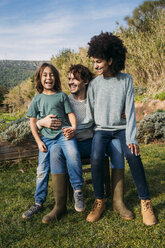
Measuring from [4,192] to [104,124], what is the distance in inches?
72.1

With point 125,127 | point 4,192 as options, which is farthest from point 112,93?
point 4,192

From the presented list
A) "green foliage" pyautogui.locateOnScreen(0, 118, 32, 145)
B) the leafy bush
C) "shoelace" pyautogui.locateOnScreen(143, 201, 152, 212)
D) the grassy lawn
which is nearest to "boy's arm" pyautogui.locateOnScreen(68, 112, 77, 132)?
the grassy lawn

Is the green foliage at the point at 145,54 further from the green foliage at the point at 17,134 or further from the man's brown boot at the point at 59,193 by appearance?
the man's brown boot at the point at 59,193

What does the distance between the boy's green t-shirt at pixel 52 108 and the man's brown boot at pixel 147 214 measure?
116 cm

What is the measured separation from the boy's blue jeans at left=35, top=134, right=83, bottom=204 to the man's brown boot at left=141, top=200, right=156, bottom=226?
2.18ft

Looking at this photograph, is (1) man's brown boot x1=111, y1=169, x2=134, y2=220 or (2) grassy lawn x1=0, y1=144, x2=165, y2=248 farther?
(1) man's brown boot x1=111, y1=169, x2=134, y2=220

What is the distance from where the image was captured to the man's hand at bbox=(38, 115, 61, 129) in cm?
258

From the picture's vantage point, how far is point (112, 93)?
99.4 inches

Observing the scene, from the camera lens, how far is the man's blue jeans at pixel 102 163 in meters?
2.35

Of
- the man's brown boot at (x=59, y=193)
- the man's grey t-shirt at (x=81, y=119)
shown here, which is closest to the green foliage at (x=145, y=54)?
the man's grey t-shirt at (x=81, y=119)

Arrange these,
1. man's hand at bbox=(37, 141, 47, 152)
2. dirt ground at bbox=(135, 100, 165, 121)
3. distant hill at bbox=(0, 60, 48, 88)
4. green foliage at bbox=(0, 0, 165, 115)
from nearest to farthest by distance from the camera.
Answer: man's hand at bbox=(37, 141, 47, 152)
dirt ground at bbox=(135, 100, 165, 121)
green foliage at bbox=(0, 0, 165, 115)
distant hill at bbox=(0, 60, 48, 88)

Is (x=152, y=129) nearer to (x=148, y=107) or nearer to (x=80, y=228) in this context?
(x=148, y=107)

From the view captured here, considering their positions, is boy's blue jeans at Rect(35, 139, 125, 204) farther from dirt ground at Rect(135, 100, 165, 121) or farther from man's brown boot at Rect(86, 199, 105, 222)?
dirt ground at Rect(135, 100, 165, 121)

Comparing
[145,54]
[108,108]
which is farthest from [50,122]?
[145,54]
